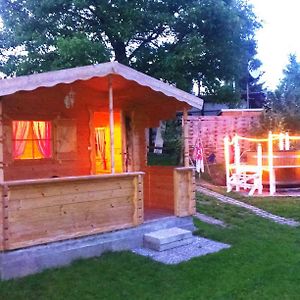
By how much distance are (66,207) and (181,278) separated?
1.84m

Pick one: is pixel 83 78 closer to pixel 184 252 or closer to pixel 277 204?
pixel 184 252

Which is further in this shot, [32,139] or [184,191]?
[32,139]

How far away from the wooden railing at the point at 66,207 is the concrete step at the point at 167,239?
0.34m

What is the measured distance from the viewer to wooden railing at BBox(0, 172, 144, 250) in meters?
5.48

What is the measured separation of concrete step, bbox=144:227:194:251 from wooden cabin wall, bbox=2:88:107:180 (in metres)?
2.37

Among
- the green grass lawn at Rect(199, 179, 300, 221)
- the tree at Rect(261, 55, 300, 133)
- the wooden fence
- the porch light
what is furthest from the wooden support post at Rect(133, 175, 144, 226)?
the wooden fence

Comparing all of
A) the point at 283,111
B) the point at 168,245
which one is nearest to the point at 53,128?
the point at 168,245

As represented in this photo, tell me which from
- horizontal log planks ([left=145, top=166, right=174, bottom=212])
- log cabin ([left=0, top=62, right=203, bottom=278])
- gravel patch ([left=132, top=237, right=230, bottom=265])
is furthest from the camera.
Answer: horizontal log planks ([left=145, top=166, right=174, bottom=212])

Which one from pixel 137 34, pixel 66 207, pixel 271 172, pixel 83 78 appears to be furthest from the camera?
pixel 137 34

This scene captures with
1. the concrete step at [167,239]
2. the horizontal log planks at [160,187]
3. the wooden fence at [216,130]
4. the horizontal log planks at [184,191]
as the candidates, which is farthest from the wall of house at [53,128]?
the wooden fence at [216,130]

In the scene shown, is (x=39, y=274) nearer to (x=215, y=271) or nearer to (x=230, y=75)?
(x=215, y=271)

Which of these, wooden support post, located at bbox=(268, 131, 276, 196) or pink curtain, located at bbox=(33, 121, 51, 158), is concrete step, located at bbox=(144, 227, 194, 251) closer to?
pink curtain, located at bbox=(33, 121, 51, 158)

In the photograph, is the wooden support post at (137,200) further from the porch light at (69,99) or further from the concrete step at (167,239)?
the porch light at (69,99)

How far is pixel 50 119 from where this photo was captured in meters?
8.10
